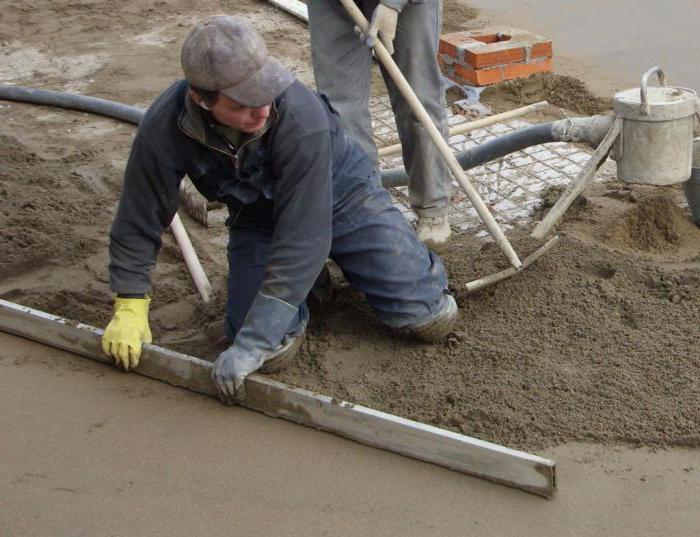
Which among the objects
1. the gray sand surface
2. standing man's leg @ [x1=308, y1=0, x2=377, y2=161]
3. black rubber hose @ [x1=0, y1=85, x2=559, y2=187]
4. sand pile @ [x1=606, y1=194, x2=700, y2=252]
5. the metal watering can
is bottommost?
the gray sand surface

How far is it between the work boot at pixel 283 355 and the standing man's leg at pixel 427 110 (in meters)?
1.11

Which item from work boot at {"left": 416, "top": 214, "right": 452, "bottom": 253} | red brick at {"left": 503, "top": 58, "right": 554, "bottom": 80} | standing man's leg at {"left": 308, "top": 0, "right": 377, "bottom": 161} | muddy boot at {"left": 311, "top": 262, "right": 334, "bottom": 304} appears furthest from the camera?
red brick at {"left": 503, "top": 58, "right": 554, "bottom": 80}

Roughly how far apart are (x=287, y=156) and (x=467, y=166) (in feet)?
5.89

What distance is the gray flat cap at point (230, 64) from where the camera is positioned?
3.13 m

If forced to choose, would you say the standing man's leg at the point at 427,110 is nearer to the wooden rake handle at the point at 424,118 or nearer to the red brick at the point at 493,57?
the wooden rake handle at the point at 424,118

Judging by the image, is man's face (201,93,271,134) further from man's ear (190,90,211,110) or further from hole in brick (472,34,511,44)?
hole in brick (472,34,511,44)

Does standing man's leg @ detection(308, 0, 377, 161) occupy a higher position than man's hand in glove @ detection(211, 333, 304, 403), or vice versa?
standing man's leg @ detection(308, 0, 377, 161)

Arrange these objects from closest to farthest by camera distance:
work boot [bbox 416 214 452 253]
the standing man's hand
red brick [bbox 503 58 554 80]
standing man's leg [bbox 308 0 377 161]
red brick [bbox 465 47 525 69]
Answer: the standing man's hand → standing man's leg [bbox 308 0 377 161] → work boot [bbox 416 214 452 253] → red brick [bbox 465 47 525 69] → red brick [bbox 503 58 554 80]

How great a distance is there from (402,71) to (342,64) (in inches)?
11.7

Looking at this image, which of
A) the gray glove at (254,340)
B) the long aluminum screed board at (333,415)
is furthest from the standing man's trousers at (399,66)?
the long aluminum screed board at (333,415)

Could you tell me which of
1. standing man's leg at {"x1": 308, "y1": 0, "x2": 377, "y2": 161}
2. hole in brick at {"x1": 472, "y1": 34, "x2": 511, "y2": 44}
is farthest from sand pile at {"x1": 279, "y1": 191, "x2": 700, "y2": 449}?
hole in brick at {"x1": 472, "y1": 34, "x2": 511, "y2": 44}

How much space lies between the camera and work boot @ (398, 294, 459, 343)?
12.9 ft

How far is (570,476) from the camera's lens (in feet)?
10.8

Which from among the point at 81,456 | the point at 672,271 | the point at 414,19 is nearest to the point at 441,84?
the point at 414,19
